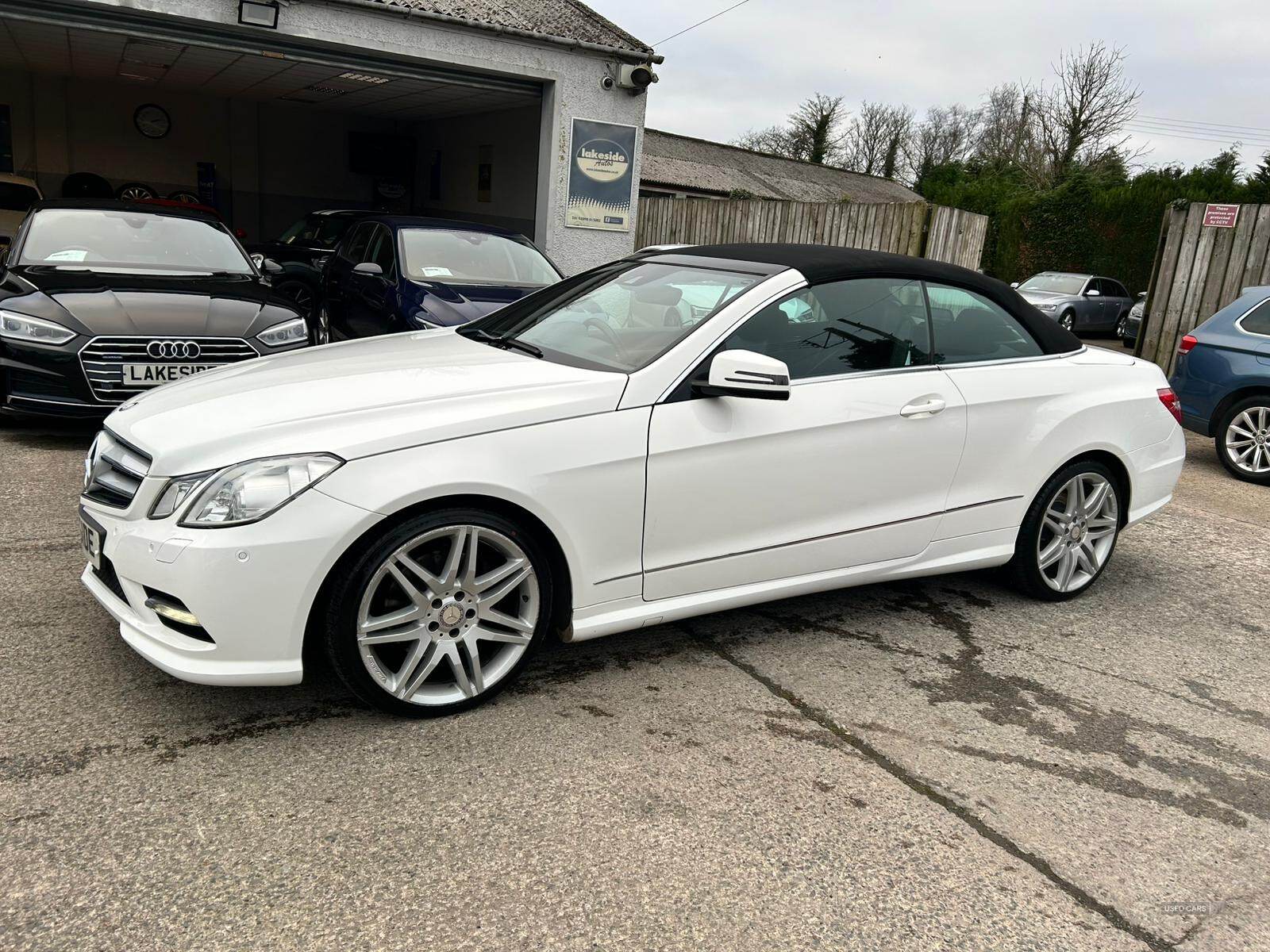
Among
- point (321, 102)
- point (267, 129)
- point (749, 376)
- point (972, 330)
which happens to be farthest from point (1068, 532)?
point (267, 129)

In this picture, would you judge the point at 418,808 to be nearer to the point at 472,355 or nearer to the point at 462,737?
the point at 462,737

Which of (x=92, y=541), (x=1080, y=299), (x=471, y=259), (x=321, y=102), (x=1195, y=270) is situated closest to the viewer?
(x=92, y=541)

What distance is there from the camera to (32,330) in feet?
19.2

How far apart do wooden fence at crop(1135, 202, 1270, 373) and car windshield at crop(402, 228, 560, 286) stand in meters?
6.83

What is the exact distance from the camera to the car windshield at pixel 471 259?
326 inches

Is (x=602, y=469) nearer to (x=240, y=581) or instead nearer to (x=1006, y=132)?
(x=240, y=581)

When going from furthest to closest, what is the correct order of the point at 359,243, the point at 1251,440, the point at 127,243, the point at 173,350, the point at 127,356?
the point at 359,243 → the point at 1251,440 → the point at 127,243 → the point at 173,350 → the point at 127,356

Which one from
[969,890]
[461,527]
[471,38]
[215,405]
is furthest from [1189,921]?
[471,38]

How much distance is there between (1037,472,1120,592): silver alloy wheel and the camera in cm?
450

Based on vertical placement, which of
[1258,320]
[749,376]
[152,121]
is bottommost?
[749,376]

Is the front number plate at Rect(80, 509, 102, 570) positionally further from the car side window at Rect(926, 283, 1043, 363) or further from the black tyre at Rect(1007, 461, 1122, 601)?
the black tyre at Rect(1007, 461, 1122, 601)

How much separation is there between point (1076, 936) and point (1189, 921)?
13.1 inches

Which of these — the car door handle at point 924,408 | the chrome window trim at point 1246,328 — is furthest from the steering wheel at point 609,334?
the chrome window trim at point 1246,328

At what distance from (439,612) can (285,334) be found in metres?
4.04
